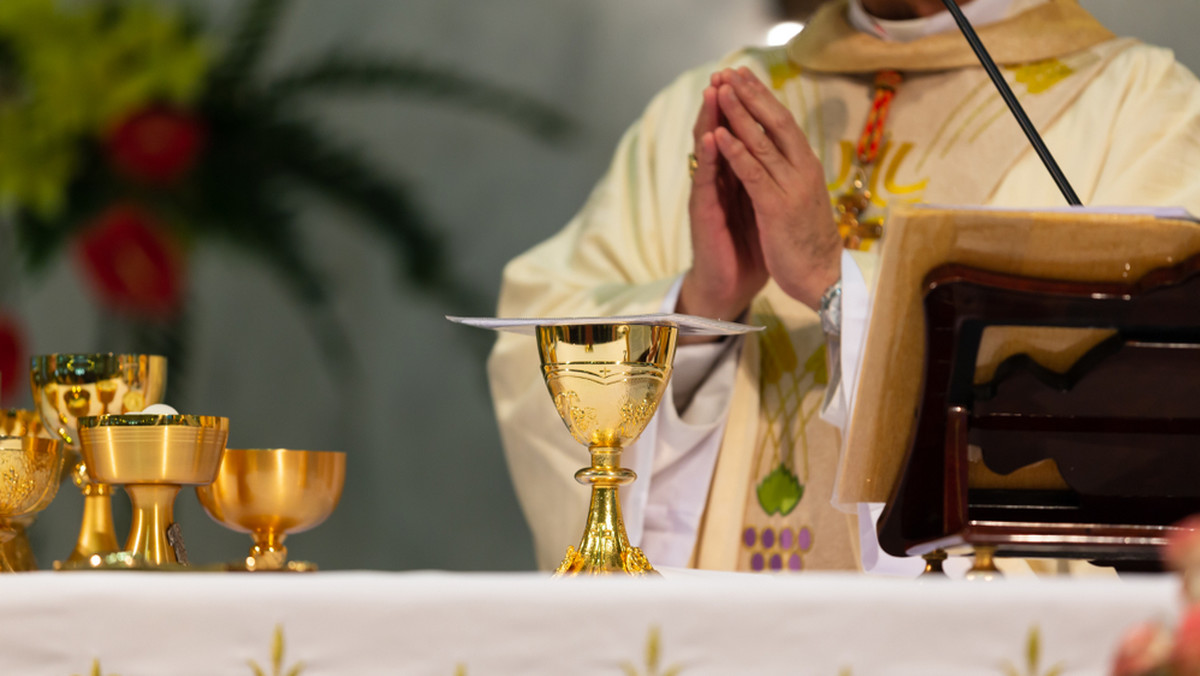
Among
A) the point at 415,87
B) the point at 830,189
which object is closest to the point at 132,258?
the point at 415,87

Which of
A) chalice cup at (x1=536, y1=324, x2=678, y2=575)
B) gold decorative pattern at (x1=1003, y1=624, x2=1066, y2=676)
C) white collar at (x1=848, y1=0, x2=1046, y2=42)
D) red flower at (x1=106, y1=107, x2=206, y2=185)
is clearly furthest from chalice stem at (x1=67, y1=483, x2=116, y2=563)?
red flower at (x1=106, y1=107, x2=206, y2=185)

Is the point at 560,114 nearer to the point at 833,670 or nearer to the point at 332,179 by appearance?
the point at 332,179

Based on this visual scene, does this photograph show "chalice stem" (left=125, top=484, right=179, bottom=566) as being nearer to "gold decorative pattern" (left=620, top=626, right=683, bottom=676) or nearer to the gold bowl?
the gold bowl

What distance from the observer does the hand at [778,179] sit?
192 cm

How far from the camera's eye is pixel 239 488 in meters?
1.43

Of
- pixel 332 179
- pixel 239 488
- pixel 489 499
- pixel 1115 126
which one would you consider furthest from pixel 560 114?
pixel 239 488

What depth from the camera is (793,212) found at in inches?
77.0

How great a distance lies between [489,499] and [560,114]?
4.81 ft

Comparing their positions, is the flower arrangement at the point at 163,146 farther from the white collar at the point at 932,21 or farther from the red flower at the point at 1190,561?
the red flower at the point at 1190,561

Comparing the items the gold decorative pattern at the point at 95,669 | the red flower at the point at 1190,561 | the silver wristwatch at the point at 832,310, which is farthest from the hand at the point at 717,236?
the red flower at the point at 1190,561

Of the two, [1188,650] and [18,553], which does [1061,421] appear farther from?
[18,553]

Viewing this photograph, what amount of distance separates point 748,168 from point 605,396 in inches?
28.7

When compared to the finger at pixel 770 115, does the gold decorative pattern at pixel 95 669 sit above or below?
below

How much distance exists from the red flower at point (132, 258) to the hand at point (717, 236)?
3.48 meters
